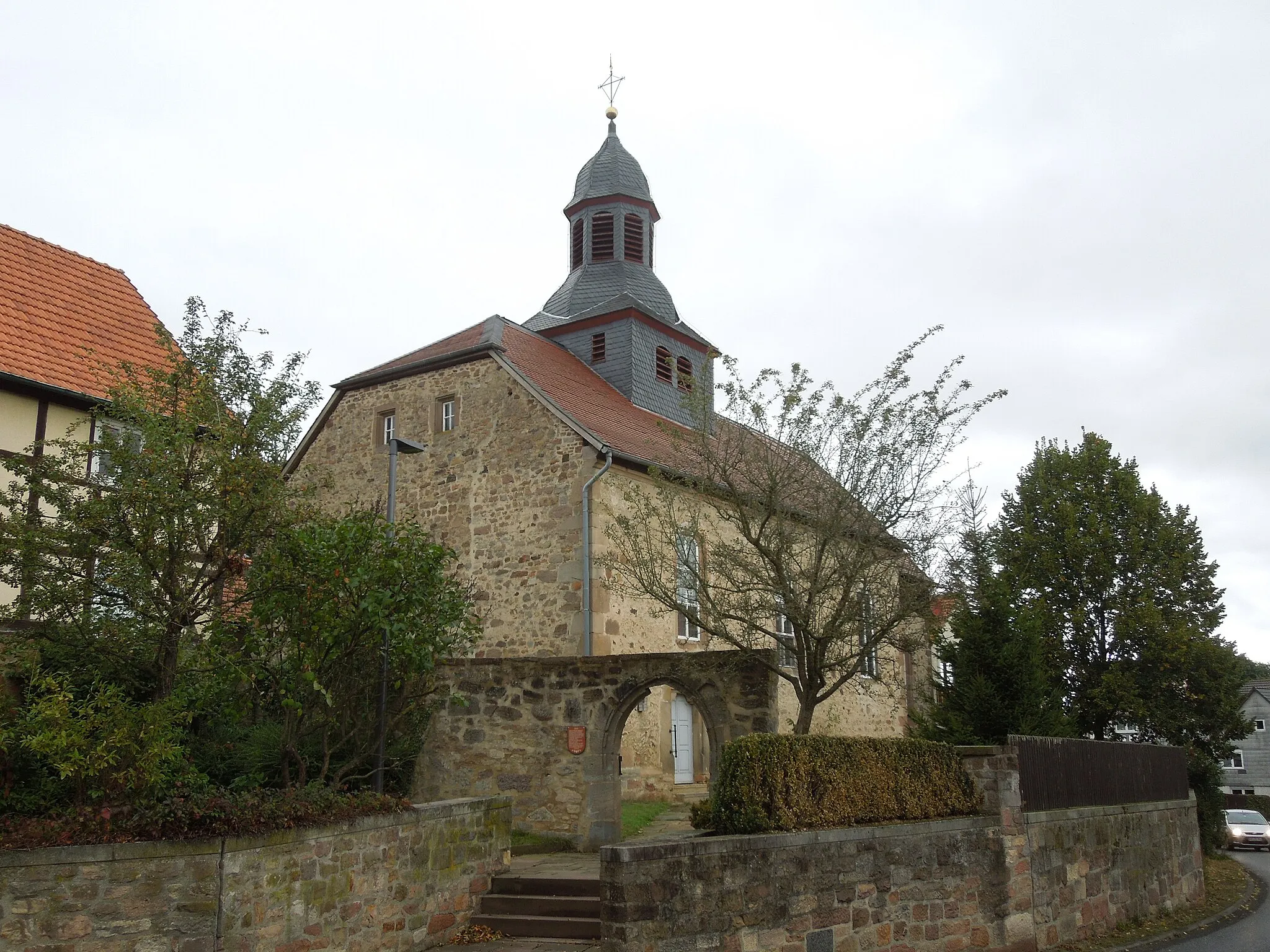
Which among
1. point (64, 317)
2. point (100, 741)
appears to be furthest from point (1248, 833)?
point (100, 741)

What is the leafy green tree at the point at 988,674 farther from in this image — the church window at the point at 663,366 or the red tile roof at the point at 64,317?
the red tile roof at the point at 64,317

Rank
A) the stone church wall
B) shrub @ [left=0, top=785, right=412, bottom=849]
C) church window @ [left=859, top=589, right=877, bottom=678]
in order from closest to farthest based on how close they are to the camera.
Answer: shrub @ [left=0, top=785, right=412, bottom=849], church window @ [left=859, top=589, right=877, bottom=678], the stone church wall

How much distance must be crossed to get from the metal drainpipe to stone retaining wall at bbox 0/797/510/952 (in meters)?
6.65

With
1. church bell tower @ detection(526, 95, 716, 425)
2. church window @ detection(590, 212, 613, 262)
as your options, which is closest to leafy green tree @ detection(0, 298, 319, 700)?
church bell tower @ detection(526, 95, 716, 425)

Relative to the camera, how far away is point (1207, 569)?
2547cm

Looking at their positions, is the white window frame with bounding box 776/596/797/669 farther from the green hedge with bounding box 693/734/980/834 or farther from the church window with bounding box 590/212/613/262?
the church window with bounding box 590/212/613/262

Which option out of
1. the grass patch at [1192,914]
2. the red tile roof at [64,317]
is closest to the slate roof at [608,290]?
the red tile roof at [64,317]

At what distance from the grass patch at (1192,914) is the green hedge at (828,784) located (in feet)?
8.61

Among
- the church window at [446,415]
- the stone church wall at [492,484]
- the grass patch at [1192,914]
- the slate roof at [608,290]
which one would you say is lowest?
the grass patch at [1192,914]

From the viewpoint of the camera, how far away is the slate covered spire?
82.7 ft

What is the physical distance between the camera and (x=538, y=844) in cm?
1353

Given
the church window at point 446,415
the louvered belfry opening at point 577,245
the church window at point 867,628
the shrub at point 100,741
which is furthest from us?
the louvered belfry opening at point 577,245

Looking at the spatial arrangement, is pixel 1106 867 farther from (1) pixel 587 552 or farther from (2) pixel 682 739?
(1) pixel 587 552

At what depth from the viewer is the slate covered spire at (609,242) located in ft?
82.7
